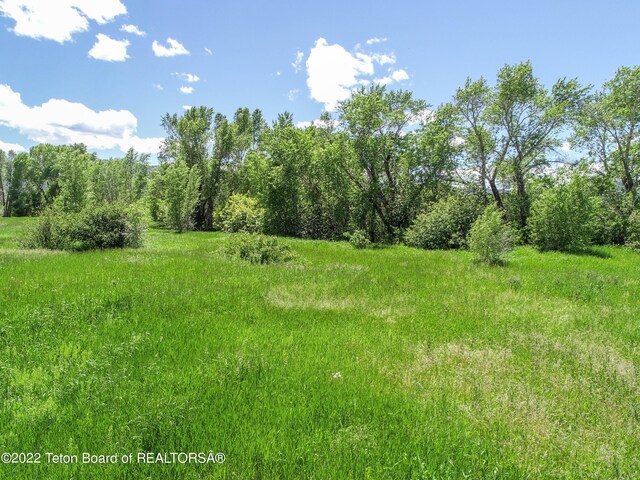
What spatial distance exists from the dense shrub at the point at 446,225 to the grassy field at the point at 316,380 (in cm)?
1527

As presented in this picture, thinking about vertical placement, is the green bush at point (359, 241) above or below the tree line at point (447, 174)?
below

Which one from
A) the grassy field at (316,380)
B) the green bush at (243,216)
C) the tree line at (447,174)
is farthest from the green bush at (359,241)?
the grassy field at (316,380)

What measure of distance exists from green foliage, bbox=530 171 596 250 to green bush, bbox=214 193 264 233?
24.8 m

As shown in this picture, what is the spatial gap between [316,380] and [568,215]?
22.5 meters

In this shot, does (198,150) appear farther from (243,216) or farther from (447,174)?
(447,174)

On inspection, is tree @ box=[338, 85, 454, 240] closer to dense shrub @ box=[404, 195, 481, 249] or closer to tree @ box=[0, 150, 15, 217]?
dense shrub @ box=[404, 195, 481, 249]

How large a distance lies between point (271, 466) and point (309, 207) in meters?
Answer: 32.3

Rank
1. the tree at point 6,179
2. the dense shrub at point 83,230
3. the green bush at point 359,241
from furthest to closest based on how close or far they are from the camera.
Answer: the tree at point 6,179
the green bush at point 359,241
the dense shrub at point 83,230

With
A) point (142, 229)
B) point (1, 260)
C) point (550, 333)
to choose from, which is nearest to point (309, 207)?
point (142, 229)

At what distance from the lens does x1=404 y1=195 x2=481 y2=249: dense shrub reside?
84.8ft

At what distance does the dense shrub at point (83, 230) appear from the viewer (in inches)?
725

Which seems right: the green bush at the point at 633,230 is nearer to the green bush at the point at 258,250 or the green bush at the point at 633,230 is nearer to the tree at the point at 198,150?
the green bush at the point at 258,250

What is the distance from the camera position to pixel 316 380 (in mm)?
5094

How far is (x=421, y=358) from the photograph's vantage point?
6078mm
